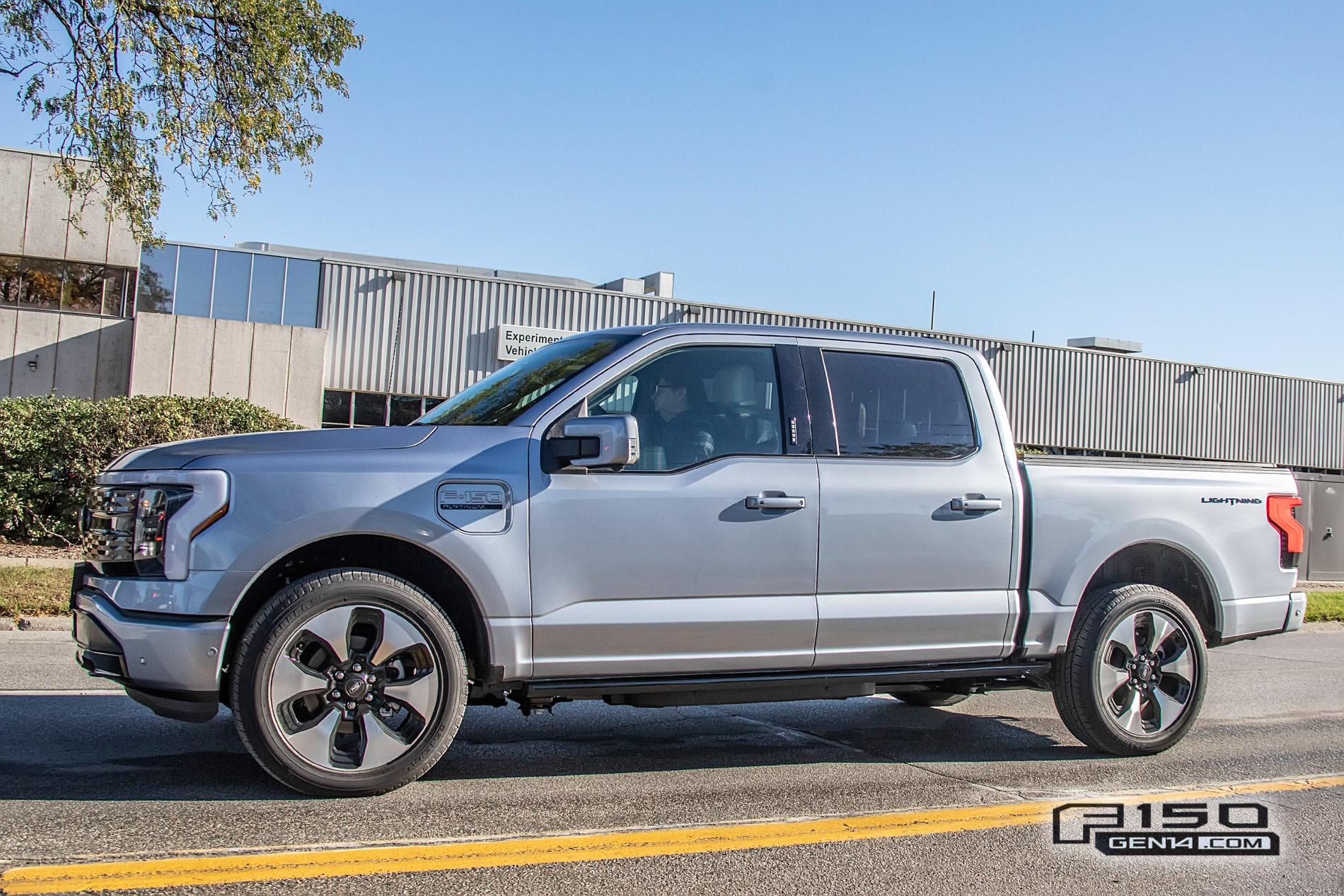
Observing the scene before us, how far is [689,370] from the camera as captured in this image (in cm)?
520

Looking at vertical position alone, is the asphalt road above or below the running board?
below

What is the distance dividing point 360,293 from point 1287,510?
22.8 metres

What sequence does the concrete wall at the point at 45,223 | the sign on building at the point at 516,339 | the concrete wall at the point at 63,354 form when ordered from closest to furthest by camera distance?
the concrete wall at the point at 45,223, the concrete wall at the point at 63,354, the sign on building at the point at 516,339

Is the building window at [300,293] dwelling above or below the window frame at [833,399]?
above

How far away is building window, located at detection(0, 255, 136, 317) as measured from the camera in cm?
2308

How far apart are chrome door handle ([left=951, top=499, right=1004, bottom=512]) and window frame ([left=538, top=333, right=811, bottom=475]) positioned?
2.77 ft

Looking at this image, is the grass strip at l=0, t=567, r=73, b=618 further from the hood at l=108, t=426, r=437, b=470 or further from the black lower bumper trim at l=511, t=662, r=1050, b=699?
the black lower bumper trim at l=511, t=662, r=1050, b=699

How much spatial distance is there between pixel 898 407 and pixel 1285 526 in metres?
2.47

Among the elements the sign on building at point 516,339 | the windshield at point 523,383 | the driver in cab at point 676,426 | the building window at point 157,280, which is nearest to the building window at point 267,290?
the building window at point 157,280

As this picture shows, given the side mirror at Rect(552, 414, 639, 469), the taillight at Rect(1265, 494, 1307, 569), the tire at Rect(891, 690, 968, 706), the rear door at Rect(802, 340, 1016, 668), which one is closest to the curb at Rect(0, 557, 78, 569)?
the tire at Rect(891, 690, 968, 706)

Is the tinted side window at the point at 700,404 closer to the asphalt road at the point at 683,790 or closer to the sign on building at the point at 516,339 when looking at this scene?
the asphalt road at the point at 683,790

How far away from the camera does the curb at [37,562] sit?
1173 centimetres

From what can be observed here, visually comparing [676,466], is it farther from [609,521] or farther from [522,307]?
[522,307]

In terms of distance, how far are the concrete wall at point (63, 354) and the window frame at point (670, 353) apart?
21.3 meters
